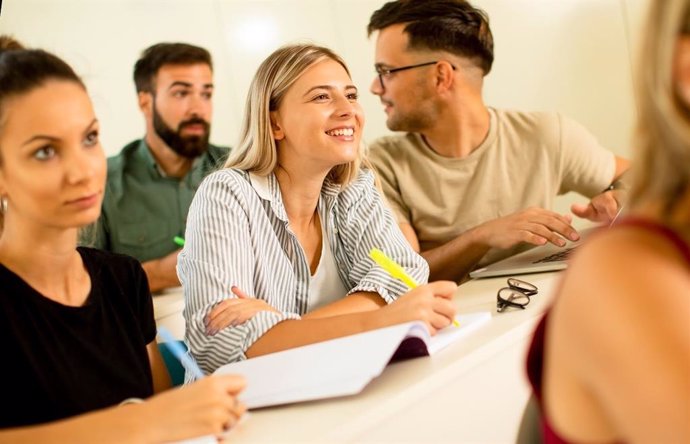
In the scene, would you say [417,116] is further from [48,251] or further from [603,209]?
[48,251]

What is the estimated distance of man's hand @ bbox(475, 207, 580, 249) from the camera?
1.85 m

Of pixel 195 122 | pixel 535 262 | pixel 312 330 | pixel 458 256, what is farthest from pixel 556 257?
pixel 195 122

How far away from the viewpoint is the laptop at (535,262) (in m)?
1.77

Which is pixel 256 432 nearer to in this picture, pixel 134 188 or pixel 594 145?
pixel 594 145

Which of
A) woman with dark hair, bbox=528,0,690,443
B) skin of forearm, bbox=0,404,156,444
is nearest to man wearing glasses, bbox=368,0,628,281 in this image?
skin of forearm, bbox=0,404,156,444

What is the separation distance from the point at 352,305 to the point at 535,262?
57 centimetres

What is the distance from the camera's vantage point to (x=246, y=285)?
4.83 ft

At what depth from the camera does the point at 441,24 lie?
2416 mm

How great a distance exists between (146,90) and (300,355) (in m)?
2.39

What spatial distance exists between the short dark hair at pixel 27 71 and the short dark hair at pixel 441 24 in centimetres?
145

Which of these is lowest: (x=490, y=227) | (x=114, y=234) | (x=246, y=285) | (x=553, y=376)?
(x=114, y=234)

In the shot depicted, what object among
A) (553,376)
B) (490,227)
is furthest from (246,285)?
(553,376)

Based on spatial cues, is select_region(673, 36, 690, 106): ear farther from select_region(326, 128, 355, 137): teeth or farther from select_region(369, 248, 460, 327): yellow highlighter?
select_region(326, 128, 355, 137): teeth

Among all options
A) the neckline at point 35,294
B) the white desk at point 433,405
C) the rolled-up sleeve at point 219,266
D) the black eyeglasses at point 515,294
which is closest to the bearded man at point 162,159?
the rolled-up sleeve at point 219,266
